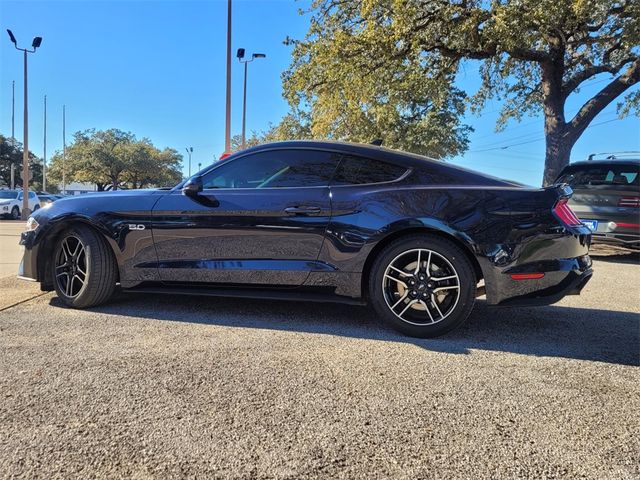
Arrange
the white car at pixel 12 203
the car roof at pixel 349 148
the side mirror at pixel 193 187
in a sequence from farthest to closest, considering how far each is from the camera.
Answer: the white car at pixel 12 203, the side mirror at pixel 193 187, the car roof at pixel 349 148

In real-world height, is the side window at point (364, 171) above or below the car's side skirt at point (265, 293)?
above

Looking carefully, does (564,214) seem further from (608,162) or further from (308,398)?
(608,162)

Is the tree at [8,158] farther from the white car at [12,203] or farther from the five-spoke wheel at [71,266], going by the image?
the five-spoke wheel at [71,266]

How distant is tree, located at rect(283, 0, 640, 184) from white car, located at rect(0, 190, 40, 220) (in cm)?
1446

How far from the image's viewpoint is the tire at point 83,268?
3.96 metres

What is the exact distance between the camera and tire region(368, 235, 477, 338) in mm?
3316

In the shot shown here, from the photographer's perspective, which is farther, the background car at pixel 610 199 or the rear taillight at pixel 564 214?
the background car at pixel 610 199

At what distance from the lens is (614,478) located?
1.77 m

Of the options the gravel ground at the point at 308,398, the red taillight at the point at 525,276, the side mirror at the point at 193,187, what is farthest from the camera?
the side mirror at the point at 193,187

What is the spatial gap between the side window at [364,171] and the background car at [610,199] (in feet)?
17.2

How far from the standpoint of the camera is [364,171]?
3666mm

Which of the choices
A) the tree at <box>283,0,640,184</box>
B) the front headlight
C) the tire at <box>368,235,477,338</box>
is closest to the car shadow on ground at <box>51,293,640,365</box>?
the tire at <box>368,235,477,338</box>

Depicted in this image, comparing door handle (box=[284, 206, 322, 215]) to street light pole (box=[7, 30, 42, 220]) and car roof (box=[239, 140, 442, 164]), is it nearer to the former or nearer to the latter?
car roof (box=[239, 140, 442, 164])

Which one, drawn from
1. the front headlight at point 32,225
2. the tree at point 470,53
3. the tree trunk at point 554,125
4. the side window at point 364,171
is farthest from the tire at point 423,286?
the tree trunk at point 554,125
